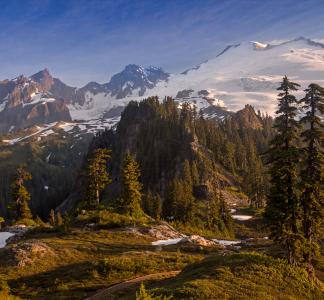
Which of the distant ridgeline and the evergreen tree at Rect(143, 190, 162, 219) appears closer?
the evergreen tree at Rect(143, 190, 162, 219)

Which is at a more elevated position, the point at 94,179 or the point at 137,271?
the point at 94,179

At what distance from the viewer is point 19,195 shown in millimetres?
81000

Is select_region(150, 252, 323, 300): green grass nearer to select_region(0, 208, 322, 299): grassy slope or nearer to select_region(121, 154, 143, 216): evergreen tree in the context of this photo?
select_region(0, 208, 322, 299): grassy slope

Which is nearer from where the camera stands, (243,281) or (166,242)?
(243,281)

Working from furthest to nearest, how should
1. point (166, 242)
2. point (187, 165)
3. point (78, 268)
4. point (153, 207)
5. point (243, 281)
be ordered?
point (187, 165) → point (153, 207) → point (166, 242) → point (78, 268) → point (243, 281)

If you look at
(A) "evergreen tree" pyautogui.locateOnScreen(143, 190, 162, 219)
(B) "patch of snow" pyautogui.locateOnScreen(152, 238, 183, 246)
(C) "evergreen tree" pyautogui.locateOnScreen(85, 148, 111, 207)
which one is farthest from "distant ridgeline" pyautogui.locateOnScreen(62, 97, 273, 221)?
(B) "patch of snow" pyautogui.locateOnScreen(152, 238, 183, 246)

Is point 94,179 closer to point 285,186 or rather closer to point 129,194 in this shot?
point 129,194

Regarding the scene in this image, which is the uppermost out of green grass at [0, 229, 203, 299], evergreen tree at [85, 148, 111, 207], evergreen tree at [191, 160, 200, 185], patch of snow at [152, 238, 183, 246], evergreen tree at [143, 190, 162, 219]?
evergreen tree at [85, 148, 111, 207]

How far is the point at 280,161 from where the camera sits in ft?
119

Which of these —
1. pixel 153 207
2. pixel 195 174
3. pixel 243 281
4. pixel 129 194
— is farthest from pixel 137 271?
pixel 195 174

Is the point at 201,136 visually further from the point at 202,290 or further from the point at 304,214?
the point at 202,290

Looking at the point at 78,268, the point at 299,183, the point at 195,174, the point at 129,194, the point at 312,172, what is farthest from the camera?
the point at 195,174

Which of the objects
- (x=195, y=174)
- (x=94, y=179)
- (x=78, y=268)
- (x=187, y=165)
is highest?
(x=94, y=179)

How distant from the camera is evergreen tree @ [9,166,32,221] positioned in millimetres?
80625
